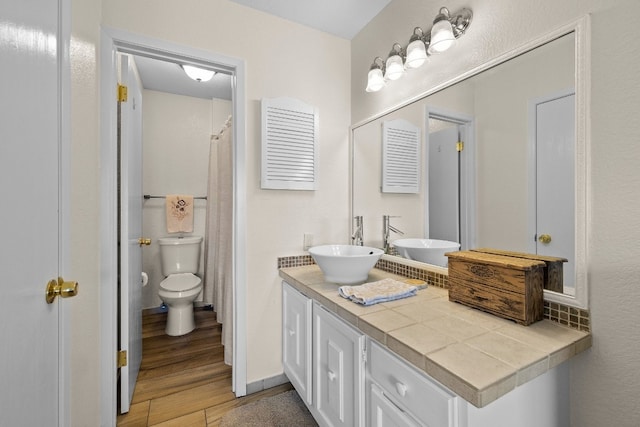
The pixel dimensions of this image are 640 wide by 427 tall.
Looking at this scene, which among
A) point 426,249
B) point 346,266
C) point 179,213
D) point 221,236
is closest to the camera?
point 346,266

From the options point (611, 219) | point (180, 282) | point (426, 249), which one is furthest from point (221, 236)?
point (611, 219)

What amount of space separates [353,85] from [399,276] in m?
1.42

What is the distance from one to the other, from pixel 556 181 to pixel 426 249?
0.67 meters

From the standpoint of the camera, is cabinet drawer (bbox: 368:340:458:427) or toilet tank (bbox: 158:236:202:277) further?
toilet tank (bbox: 158:236:202:277)

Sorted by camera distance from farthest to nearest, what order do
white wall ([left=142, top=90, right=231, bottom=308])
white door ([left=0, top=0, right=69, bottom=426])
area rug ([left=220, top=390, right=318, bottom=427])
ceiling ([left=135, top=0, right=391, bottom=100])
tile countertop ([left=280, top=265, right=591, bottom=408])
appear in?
white wall ([left=142, top=90, right=231, bottom=308]) < ceiling ([left=135, top=0, right=391, bottom=100]) < area rug ([left=220, top=390, right=318, bottom=427]) < tile countertop ([left=280, top=265, right=591, bottom=408]) < white door ([left=0, top=0, right=69, bottom=426])

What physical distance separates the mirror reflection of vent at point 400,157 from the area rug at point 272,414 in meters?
1.42

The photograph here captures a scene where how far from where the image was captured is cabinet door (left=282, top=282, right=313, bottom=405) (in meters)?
1.47

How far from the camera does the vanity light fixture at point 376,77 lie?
1.73m

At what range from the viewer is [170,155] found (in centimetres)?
315

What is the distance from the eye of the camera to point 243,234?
5.68ft

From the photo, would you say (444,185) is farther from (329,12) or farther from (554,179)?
(329,12)

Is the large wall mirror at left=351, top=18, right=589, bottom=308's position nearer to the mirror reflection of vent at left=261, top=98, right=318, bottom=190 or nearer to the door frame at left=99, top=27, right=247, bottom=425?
the mirror reflection of vent at left=261, top=98, right=318, bottom=190

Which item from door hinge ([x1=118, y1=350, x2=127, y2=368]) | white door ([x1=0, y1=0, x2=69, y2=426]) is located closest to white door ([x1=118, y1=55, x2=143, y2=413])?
door hinge ([x1=118, y1=350, x2=127, y2=368])

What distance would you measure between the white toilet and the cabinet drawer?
204 centimetres
